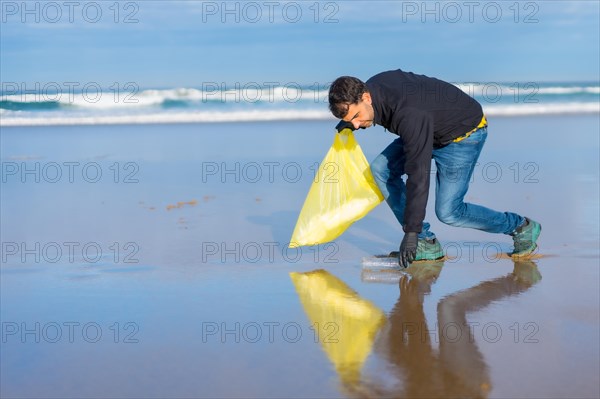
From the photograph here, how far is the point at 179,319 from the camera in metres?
3.79

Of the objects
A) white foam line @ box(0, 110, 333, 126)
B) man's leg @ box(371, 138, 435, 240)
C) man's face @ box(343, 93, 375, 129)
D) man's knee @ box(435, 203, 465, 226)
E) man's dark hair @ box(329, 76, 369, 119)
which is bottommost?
man's knee @ box(435, 203, 465, 226)

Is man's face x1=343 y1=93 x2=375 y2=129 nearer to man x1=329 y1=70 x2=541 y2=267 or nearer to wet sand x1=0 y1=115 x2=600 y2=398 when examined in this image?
man x1=329 y1=70 x2=541 y2=267

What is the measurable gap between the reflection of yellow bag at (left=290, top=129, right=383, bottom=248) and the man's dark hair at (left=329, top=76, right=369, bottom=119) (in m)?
0.93

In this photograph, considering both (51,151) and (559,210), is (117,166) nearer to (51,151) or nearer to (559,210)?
(51,151)

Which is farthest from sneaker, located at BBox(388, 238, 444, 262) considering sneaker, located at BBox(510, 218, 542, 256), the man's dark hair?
the man's dark hair

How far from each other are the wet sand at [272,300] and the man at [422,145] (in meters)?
0.25

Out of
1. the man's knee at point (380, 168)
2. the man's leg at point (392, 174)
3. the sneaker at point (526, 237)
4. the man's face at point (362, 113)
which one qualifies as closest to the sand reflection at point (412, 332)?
the sneaker at point (526, 237)

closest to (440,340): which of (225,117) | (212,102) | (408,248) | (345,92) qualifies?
(408,248)

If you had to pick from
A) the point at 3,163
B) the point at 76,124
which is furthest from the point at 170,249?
the point at 76,124

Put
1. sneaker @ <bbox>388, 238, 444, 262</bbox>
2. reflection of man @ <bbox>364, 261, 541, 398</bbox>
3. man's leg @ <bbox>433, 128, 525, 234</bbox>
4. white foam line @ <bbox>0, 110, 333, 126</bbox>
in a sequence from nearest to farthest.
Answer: reflection of man @ <bbox>364, 261, 541, 398</bbox> → man's leg @ <bbox>433, 128, 525, 234</bbox> → sneaker @ <bbox>388, 238, 444, 262</bbox> → white foam line @ <bbox>0, 110, 333, 126</bbox>

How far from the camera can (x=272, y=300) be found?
4.08 m

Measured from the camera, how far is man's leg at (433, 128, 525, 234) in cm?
450

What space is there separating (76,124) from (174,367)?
1447cm

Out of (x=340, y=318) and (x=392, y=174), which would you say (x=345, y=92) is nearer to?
(x=392, y=174)
